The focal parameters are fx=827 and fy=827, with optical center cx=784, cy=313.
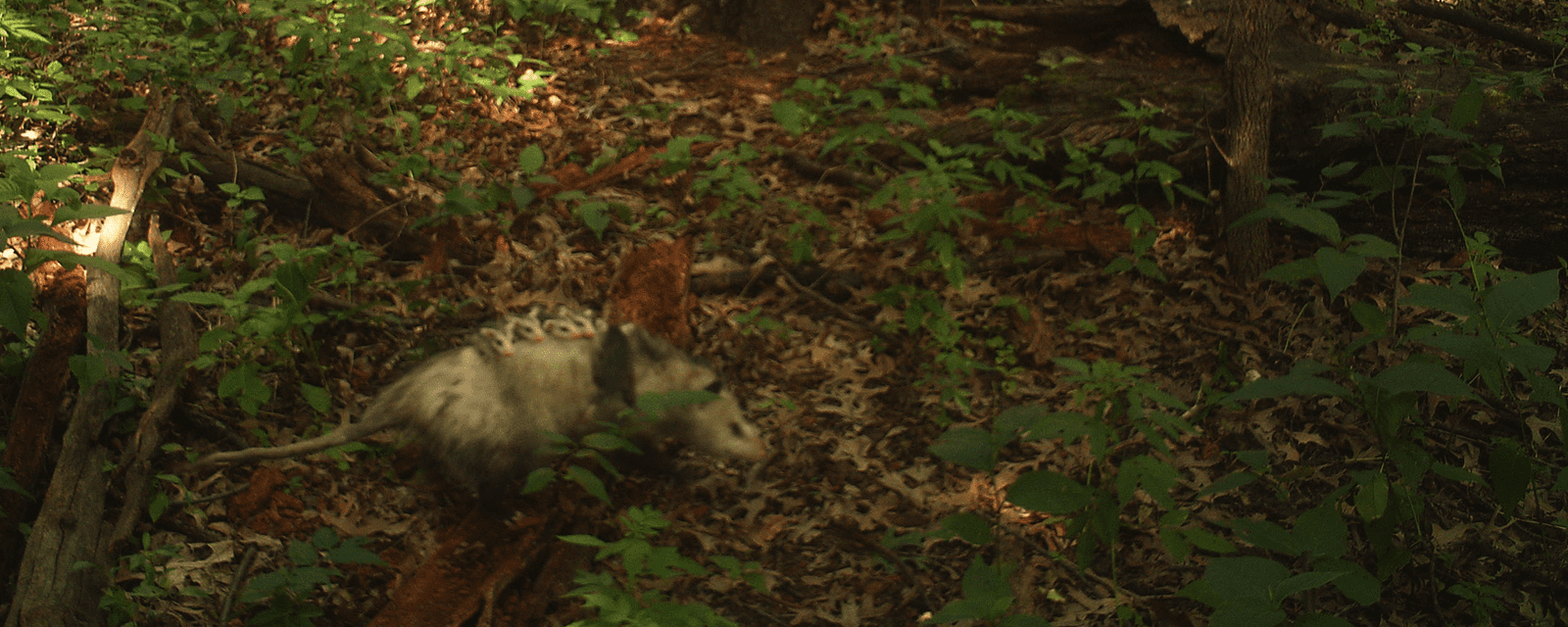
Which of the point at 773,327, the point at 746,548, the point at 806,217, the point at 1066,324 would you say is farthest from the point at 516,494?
the point at 1066,324

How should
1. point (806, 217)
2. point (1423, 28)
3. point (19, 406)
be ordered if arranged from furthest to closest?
1. point (1423, 28)
2. point (806, 217)
3. point (19, 406)

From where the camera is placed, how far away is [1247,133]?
4301mm

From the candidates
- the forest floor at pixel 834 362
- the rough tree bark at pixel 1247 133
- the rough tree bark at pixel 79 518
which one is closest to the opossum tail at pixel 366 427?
the forest floor at pixel 834 362

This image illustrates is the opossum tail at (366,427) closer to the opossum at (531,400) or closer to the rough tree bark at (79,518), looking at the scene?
the opossum at (531,400)

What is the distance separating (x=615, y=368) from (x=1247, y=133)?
135 inches

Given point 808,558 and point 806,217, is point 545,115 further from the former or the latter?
point 808,558

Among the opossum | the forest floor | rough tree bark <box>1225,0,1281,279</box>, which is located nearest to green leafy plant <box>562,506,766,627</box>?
the forest floor

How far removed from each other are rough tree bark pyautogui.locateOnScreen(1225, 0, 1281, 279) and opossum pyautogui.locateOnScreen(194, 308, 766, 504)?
275cm

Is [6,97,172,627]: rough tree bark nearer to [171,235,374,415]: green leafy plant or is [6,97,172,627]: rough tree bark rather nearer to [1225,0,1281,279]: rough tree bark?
[171,235,374,415]: green leafy plant

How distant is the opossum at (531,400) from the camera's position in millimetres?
3334

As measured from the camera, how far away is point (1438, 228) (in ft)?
14.0

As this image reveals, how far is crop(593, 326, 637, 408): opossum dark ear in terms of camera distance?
361cm

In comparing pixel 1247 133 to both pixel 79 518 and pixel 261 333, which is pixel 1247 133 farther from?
pixel 79 518

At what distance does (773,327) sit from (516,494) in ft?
5.18
